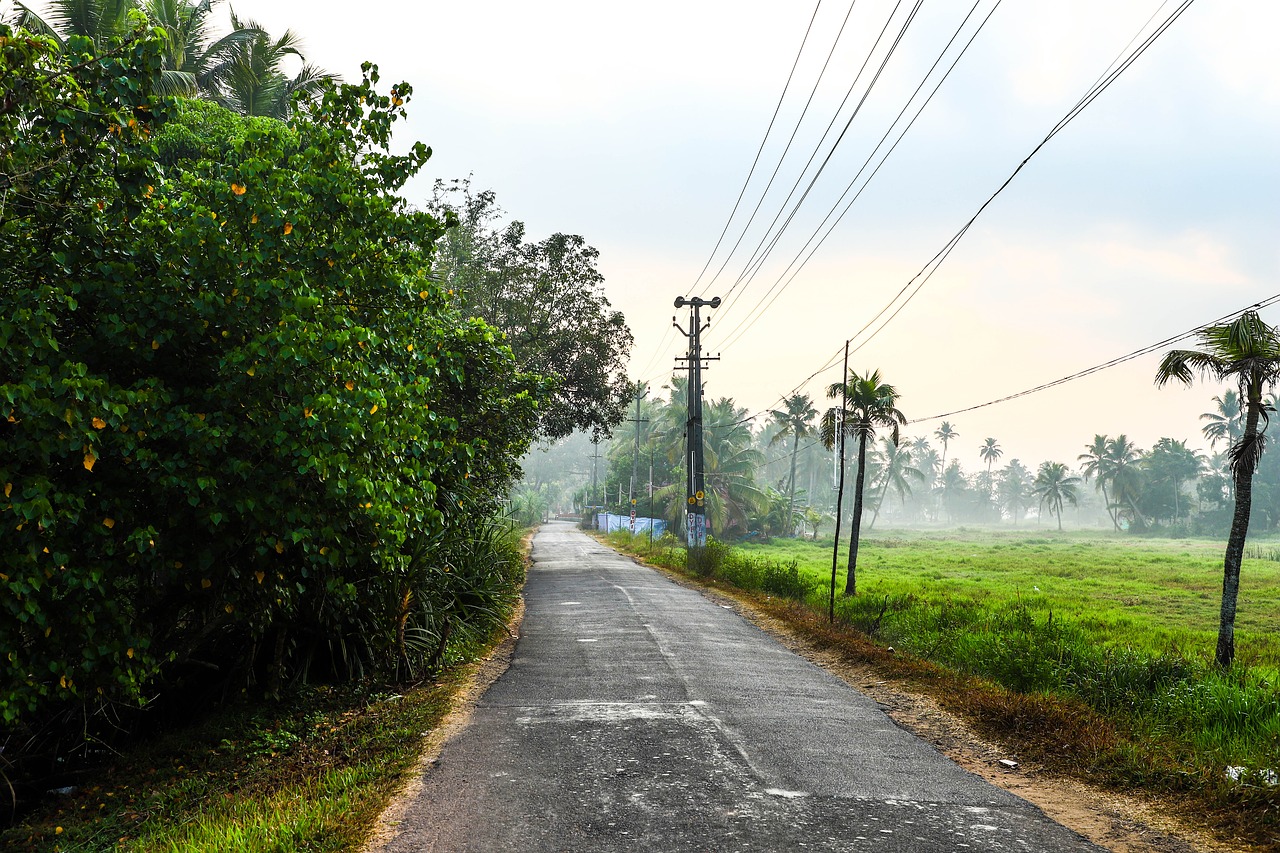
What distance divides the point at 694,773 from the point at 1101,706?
5.18 metres

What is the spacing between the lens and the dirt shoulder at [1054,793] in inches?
213

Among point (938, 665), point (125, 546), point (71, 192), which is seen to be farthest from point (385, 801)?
point (938, 665)

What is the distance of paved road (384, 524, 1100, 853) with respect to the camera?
5223mm

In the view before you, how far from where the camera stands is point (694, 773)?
21.2 feet

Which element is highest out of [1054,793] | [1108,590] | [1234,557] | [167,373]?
[167,373]

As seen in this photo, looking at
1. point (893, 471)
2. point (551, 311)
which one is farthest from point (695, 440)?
point (893, 471)

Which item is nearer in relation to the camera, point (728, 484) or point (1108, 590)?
point (1108, 590)

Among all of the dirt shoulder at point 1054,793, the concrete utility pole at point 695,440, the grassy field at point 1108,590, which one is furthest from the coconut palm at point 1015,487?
the dirt shoulder at point 1054,793

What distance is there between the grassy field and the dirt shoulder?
19.3ft

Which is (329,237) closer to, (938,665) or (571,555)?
(938,665)

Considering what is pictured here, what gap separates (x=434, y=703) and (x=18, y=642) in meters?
3.90

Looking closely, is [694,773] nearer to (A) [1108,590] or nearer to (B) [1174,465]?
(A) [1108,590]

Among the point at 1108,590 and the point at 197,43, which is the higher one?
the point at 197,43

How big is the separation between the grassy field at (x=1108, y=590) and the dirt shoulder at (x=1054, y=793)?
5874 mm
